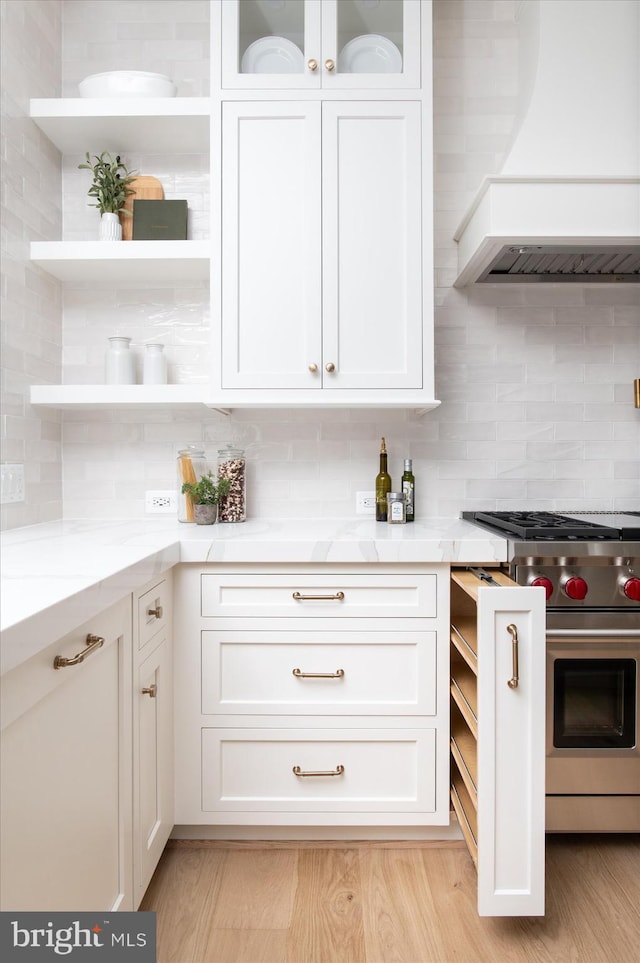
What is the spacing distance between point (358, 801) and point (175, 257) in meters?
1.78

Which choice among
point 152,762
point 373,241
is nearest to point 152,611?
point 152,762

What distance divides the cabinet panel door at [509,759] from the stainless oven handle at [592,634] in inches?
15.8

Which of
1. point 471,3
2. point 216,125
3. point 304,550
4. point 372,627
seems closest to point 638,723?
point 372,627

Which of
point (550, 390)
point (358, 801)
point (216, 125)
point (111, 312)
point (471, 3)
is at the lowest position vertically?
point (358, 801)

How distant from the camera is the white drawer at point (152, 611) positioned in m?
1.38

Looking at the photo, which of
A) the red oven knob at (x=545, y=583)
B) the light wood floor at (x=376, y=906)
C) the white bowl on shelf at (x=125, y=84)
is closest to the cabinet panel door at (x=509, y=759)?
the light wood floor at (x=376, y=906)

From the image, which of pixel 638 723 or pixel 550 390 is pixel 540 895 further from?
pixel 550 390

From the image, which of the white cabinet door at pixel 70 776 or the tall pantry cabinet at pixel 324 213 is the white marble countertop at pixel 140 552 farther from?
the tall pantry cabinet at pixel 324 213

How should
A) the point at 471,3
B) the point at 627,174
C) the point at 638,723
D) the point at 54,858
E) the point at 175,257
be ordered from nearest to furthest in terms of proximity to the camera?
the point at 54,858
the point at 638,723
the point at 627,174
the point at 175,257
the point at 471,3

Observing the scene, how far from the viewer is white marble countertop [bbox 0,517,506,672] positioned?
0.88 metres

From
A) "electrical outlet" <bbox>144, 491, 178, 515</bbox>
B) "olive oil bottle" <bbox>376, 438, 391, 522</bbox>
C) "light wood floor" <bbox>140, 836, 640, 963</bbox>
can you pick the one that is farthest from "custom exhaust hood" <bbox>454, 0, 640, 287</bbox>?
"light wood floor" <bbox>140, 836, 640, 963</bbox>

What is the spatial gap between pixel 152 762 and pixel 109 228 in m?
1.73

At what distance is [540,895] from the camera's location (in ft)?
4.15

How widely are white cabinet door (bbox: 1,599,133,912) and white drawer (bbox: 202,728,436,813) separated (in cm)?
42
